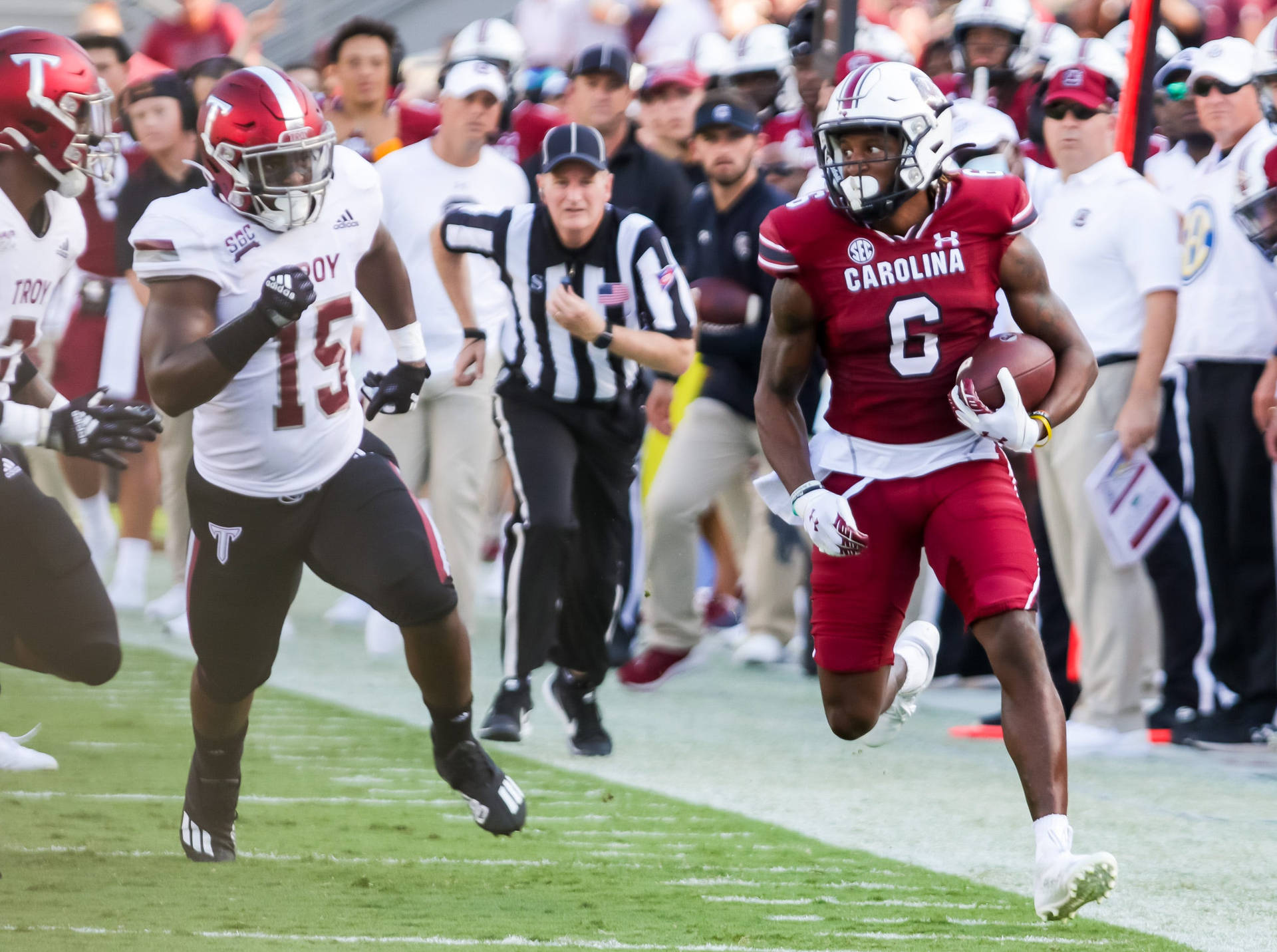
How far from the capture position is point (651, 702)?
6.97 meters

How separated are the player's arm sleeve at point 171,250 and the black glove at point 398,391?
594mm

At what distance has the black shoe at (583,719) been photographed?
5.88 meters

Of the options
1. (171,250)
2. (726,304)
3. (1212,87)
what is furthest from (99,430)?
(1212,87)

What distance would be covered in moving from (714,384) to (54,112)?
9.62 ft

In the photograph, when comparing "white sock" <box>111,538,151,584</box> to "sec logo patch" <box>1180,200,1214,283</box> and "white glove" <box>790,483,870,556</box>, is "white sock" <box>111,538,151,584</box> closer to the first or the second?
"sec logo patch" <box>1180,200,1214,283</box>

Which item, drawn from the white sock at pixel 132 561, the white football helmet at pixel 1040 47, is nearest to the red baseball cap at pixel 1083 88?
the white football helmet at pixel 1040 47

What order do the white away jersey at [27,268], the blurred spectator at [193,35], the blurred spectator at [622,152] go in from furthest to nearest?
the blurred spectator at [193,35], the blurred spectator at [622,152], the white away jersey at [27,268]

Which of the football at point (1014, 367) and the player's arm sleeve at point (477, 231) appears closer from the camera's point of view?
the football at point (1014, 367)

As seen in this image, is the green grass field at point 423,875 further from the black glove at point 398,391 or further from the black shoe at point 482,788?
the black glove at point 398,391

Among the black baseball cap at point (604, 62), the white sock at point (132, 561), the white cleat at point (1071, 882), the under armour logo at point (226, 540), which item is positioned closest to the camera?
the white cleat at point (1071, 882)

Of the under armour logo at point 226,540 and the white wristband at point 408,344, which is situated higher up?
the white wristband at point 408,344

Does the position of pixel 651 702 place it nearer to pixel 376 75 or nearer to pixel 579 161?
pixel 579 161

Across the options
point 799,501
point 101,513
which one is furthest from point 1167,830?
point 101,513

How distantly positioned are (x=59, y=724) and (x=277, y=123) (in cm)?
287
